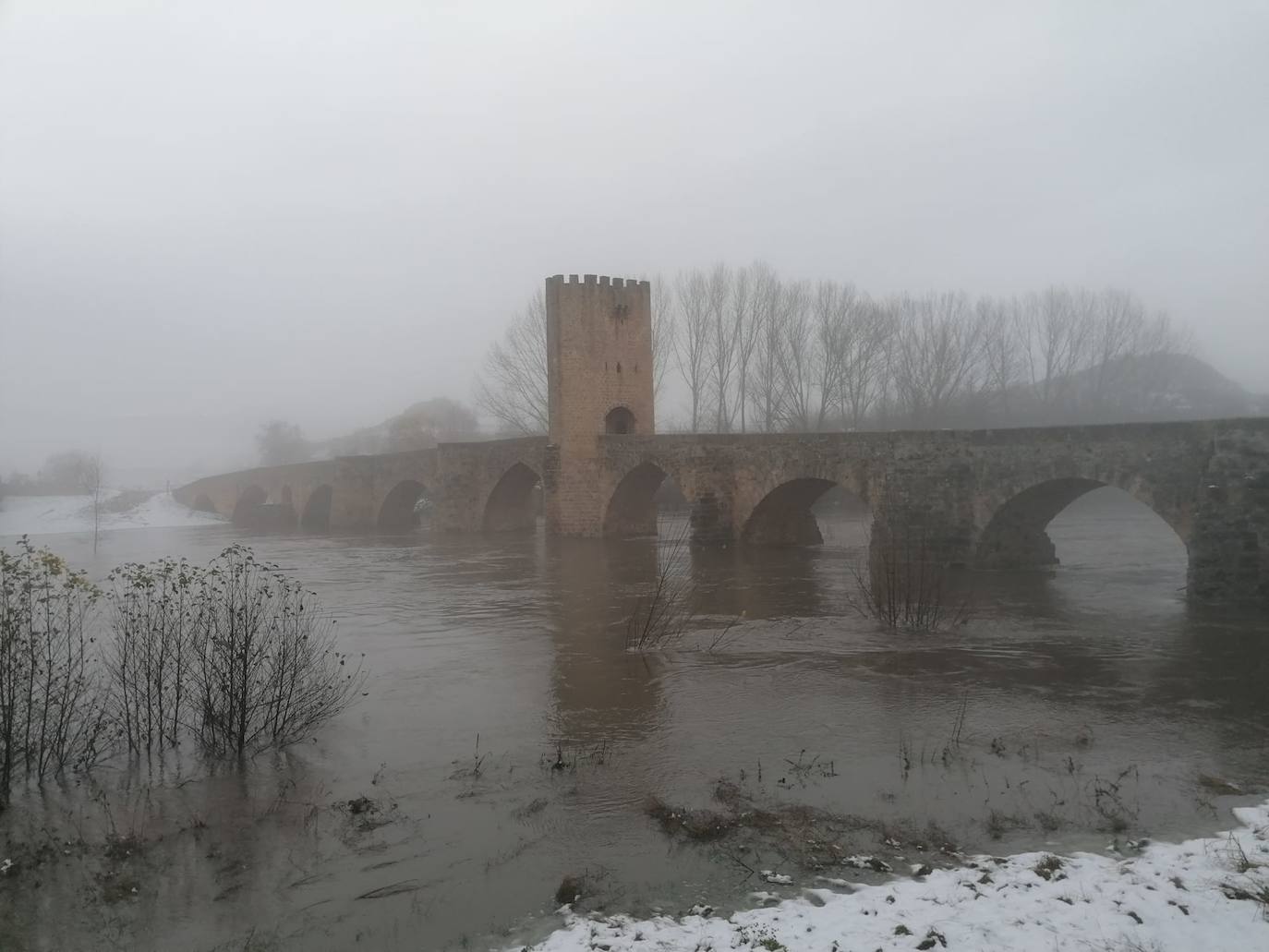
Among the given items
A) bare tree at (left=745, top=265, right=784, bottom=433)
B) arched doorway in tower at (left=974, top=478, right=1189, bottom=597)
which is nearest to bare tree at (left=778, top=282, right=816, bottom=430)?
bare tree at (left=745, top=265, right=784, bottom=433)

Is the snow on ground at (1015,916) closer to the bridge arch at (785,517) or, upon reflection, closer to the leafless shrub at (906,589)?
the leafless shrub at (906,589)

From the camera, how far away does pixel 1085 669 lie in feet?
30.8

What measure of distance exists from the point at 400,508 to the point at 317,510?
8233 millimetres

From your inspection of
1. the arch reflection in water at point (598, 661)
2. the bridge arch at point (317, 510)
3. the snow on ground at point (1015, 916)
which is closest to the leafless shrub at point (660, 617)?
the arch reflection in water at point (598, 661)

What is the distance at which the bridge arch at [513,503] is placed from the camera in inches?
1144

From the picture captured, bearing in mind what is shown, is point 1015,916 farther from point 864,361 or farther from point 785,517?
point 864,361

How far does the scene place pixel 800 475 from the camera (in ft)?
62.2

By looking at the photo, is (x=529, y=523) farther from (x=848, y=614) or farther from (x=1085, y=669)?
(x=1085, y=669)

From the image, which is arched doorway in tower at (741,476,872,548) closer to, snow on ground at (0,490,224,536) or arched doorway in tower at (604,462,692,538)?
arched doorway in tower at (604,462,692,538)

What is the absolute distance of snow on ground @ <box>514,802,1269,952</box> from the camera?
3.93 m

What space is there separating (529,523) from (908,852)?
26616 mm

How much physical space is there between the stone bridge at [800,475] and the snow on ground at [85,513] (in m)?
10.3

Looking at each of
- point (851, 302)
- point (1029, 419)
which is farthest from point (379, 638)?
point (1029, 419)

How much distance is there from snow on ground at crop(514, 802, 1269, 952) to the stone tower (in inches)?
803
